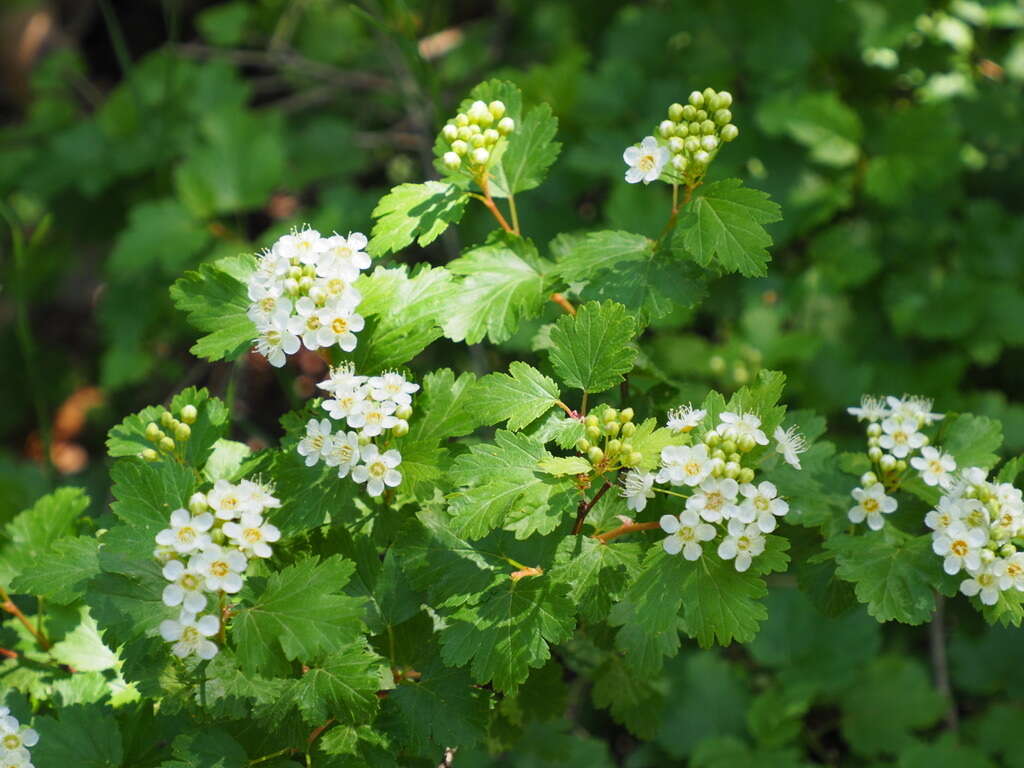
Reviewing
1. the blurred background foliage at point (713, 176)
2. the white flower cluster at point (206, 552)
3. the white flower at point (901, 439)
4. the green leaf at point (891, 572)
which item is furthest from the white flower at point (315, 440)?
the blurred background foliage at point (713, 176)

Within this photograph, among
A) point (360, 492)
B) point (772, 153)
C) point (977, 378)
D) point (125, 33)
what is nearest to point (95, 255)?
point (125, 33)

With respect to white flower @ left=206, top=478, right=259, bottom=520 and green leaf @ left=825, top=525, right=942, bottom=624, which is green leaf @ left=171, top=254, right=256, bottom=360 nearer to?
white flower @ left=206, top=478, right=259, bottom=520

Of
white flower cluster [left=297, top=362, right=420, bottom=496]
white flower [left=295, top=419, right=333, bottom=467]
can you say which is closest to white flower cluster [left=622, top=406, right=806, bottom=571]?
white flower cluster [left=297, top=362, right=420, bottom=496]

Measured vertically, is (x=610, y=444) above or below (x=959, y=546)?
above

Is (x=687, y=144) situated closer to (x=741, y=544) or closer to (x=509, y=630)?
(x=741, y=544)

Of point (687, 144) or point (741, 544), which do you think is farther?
point (687, 144)

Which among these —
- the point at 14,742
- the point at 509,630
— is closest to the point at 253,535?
the point at 509,630
